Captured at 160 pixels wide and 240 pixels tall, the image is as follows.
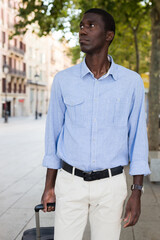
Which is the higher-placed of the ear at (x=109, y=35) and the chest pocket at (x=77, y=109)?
the ear at (x=109, y=35)

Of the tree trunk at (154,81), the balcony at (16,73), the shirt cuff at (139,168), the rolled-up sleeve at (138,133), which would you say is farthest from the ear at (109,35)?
the balcony at (16,73)

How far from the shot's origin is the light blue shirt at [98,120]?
2066 mm

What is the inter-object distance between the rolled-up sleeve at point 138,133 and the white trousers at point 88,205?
14 cm

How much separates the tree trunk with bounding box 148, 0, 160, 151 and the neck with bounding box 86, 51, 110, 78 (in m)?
7.49

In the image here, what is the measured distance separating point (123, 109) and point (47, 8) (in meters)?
10.2

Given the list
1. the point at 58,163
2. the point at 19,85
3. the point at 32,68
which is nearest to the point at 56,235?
the point at 58,163

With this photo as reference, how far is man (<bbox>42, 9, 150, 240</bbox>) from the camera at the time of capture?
2.06 meters

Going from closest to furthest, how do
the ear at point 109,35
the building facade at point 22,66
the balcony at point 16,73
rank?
1. the ear at point 109,35
2. the building facade at point 22,66
3. the balcony at point 16,73

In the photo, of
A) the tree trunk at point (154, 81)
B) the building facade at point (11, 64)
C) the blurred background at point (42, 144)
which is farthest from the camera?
the building facade at point (11, 64)

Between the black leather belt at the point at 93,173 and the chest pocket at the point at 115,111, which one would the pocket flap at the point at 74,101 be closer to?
the chest pocket at the point at 115,111

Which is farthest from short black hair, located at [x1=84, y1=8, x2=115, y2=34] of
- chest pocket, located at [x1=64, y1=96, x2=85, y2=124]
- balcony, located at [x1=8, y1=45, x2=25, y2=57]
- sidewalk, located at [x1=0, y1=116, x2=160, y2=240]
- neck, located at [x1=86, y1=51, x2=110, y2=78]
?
balcony, located at [x1=8, y1=45, x2=25, y2=57]

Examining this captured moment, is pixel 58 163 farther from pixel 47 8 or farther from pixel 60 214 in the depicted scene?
pixel 47 8

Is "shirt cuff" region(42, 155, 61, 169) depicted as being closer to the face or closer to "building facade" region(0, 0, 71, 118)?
the face

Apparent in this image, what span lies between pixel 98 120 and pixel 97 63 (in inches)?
13.8
